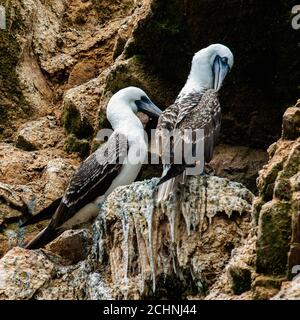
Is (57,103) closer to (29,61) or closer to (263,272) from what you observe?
(29,61)

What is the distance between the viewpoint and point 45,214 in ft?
34.5

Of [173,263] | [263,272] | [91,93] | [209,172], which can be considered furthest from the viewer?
[91,93]

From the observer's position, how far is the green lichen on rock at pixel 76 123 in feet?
39.1

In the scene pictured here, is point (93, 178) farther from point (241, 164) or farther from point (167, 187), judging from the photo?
point (241, 164)

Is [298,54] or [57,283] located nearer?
[57,283]

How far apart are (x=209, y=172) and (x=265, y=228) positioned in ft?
8.87

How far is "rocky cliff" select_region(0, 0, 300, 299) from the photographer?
841 centimetres

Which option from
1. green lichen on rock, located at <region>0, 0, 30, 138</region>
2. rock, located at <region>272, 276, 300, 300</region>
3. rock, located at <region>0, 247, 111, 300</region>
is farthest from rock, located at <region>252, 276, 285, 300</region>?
green lichen on rock, located at <region>0, 0, 30, 138</region>

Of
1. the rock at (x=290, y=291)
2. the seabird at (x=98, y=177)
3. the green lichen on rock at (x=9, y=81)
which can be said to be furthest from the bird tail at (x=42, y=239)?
the rock at (x=290, y=291)

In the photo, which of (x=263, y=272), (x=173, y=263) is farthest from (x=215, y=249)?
(x=263, y=272)

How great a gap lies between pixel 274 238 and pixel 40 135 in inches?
189

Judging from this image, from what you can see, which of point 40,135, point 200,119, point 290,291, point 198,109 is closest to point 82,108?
point 40,135

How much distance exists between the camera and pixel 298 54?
35.9ft

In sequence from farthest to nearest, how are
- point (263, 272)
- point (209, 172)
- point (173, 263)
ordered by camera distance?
point (209, 172) < point (173, 263) < point (263, 272)
